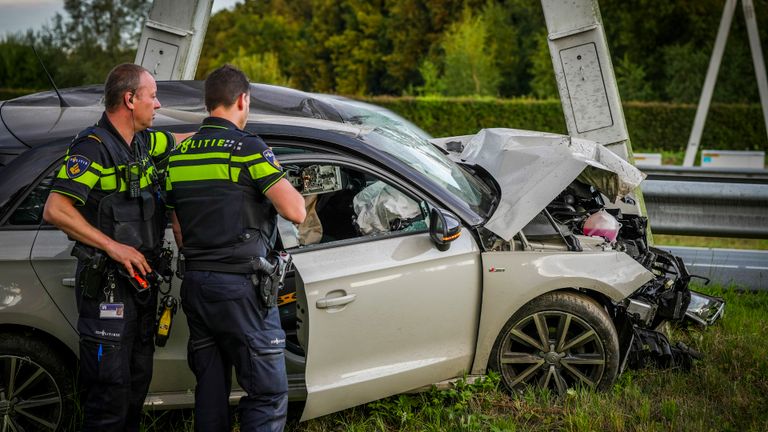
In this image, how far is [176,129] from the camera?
382 cm

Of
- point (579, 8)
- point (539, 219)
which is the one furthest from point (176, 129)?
point (579, 8)

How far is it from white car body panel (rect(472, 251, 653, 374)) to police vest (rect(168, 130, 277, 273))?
1.28 m

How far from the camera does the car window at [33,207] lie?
11.5 ft

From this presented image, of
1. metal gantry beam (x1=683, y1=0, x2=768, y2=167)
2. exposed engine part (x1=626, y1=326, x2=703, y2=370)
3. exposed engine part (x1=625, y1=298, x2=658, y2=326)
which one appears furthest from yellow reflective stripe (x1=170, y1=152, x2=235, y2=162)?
metal gantry beam (x1=683, y1=0, x2=768, y2=167)

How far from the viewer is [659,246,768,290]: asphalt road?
6.04 metres

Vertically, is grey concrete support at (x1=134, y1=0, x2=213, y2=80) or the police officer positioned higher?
grey concrete support at (x1=134, y1=0, x2=213, y2=80)

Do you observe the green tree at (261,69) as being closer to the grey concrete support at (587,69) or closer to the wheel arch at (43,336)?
the grey concrete support at (587,69)

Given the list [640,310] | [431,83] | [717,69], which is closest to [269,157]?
[640,310]

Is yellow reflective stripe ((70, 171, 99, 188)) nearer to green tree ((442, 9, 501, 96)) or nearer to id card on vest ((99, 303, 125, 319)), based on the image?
id card on vest ((99, 303, 125, 319))

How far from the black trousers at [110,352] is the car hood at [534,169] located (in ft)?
5.64

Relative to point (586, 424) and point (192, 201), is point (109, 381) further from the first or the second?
point (586, 424)

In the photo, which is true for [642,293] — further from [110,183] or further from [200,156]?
[110,183]

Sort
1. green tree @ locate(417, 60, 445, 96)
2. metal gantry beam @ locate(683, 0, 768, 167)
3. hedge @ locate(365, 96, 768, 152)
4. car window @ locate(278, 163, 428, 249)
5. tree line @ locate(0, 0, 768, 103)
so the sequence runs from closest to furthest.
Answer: car window @ locate(278, 163, 428, 249), metal gantry beam @ locate(683, 0, 768, 167), hedge @ locate(365, 96, 768, 152), tree line @ locate(0, 0, 768, 103), green tree @ locate(417, 60, 445, 96)

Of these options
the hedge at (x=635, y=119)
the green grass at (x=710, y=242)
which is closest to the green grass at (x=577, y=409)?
the green grass at (x=710, y=242)
